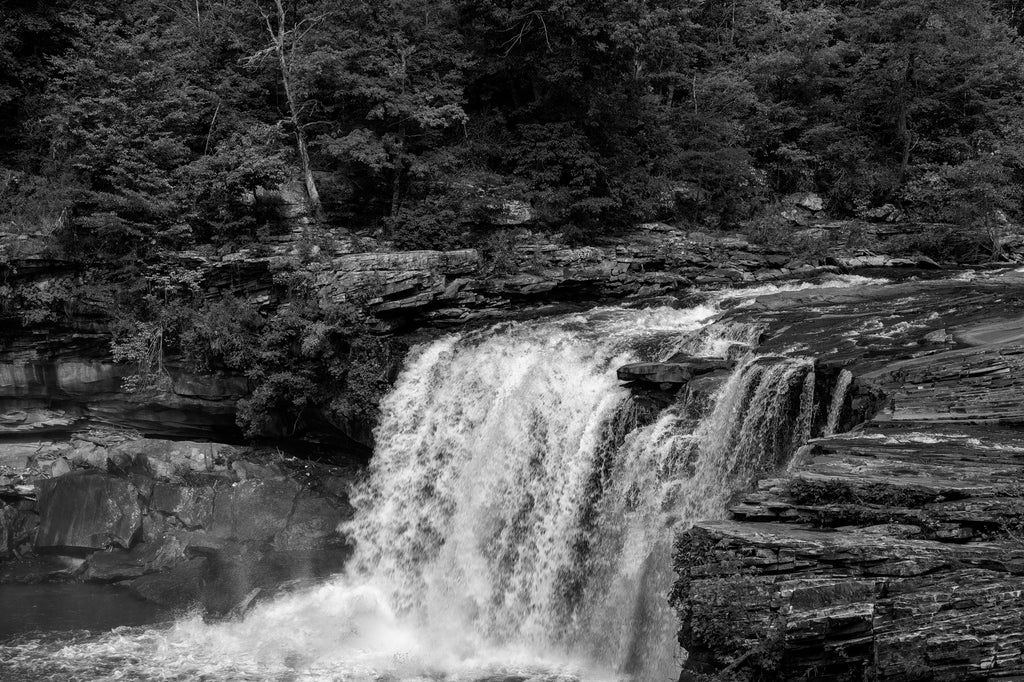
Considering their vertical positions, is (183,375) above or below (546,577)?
above

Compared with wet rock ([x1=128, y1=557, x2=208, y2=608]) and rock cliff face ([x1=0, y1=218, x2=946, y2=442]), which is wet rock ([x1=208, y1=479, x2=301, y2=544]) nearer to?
wet rock ([x1=128, y1=557, x2=208, y2=608])

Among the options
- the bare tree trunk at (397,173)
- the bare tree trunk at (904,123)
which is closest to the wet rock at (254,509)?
the bare tree trunk at (397,173)

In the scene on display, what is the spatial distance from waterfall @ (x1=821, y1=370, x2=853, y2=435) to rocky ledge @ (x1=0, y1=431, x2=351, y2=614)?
973 centimetres

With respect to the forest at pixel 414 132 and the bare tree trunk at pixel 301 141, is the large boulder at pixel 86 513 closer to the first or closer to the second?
the forest at pixel 414 132

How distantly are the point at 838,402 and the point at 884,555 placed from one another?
14.0 ft

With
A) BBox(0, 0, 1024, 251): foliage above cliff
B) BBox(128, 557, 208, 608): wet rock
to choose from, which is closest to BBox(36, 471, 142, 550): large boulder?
BBox(128, 557, 208, 608): wet rock

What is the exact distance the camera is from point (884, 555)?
718 centimetres

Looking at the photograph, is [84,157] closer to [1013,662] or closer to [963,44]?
[1013,662]

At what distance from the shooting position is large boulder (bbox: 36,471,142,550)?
16.5 metres

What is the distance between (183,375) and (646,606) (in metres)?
11.8

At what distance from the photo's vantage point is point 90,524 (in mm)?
16594

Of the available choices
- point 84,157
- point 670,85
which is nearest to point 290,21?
point 84,157

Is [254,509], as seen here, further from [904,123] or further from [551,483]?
[904,123]

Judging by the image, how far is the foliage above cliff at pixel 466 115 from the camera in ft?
64.0
